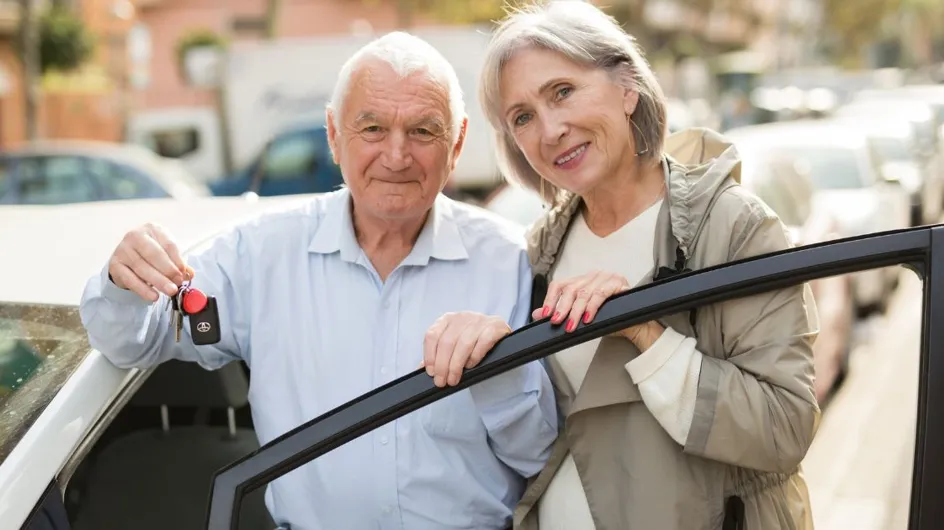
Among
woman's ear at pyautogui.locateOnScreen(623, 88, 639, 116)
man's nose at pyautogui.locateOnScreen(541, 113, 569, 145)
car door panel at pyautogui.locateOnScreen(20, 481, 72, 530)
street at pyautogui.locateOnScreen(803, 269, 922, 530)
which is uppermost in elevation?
woman's ear at pyautogui.locateOnScreen(623, 88, 639, 116)

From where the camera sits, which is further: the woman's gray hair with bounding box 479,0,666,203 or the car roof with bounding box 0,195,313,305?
the car roof with bounding box 0,195,313,305

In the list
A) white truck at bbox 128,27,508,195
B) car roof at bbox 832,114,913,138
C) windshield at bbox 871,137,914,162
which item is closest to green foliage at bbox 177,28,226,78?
white truck at bbox 128,27,508,195

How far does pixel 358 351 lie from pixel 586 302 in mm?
668

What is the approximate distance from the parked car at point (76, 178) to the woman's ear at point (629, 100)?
258 inches

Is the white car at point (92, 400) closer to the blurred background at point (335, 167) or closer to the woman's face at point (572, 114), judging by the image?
the blurred background at point (335, 167)

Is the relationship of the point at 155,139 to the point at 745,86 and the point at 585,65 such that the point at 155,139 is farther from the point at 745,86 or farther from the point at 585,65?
the point at 745,86

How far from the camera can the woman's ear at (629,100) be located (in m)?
2.12

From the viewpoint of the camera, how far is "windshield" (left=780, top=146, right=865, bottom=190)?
8.24m

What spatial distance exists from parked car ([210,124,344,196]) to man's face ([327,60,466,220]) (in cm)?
831

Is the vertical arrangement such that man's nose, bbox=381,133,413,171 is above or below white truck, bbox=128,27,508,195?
above

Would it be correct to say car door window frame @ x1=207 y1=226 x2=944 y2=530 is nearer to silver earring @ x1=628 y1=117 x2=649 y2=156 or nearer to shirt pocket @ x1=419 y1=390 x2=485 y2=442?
shirt pocket @ x1=419 y1=390 x2=485 y2=442

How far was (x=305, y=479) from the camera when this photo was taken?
2.12 metres

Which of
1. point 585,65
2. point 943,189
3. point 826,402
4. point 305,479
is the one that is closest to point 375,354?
point 305,479

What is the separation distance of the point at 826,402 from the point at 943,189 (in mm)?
6713
